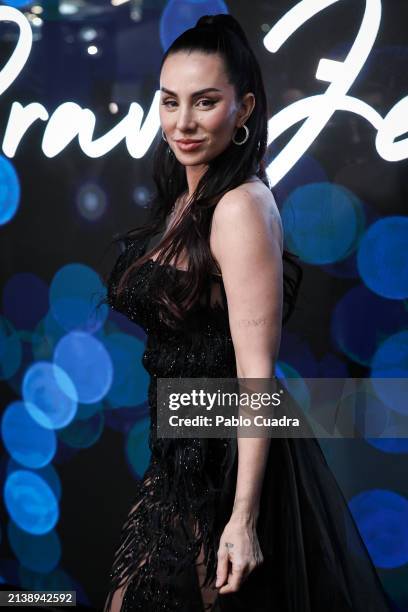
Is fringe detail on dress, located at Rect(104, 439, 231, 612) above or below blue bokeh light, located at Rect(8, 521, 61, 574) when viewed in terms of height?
below

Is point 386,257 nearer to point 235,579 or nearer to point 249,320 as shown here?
point 249,320

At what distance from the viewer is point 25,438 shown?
10.4ft

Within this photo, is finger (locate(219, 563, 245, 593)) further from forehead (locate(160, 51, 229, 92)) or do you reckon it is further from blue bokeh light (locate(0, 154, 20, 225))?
blue bokeh light (locate(0, 154, 20, 225))

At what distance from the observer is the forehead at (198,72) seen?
1.67 meters

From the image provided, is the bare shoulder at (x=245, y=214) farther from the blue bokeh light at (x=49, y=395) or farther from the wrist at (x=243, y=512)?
the blue bokeh light at (x=49, y=395)

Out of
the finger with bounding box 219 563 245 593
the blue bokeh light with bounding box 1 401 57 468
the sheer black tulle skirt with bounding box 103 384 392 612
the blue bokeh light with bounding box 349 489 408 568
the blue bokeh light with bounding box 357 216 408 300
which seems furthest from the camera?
the blue bokeh light with bounding box 1 401 57 468

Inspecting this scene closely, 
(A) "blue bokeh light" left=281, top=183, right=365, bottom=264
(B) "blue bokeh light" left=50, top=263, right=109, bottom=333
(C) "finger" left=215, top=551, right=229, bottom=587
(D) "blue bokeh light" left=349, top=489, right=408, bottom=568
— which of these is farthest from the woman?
(B) "blue bokeh light" left=50, top=263, right=109, bottom=333

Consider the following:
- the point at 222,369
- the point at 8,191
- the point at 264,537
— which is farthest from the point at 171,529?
the point at 8,191

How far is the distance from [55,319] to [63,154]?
65 cm

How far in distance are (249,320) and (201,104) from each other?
0.51 metres

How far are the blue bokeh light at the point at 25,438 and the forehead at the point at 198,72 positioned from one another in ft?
6.01

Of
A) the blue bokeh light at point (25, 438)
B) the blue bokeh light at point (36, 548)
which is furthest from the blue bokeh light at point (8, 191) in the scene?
the blue bokeh light at point (36, 548)

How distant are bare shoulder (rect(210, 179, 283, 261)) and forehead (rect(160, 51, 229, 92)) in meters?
0.25

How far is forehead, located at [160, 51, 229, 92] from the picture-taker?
5.46 ft
